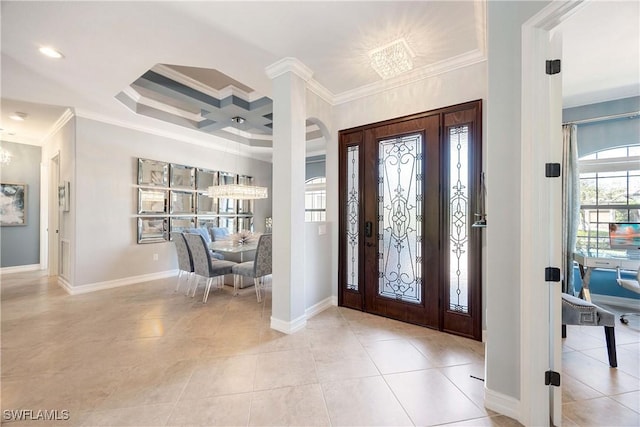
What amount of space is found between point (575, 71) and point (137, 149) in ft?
21.7

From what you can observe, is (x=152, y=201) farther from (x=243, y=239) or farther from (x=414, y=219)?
(x=414, y=219)

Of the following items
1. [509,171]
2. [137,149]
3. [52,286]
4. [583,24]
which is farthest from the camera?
[137,149]

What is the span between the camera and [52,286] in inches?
171

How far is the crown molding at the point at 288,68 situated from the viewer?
2.69 m

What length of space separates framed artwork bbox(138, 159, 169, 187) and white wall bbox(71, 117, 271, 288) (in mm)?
115

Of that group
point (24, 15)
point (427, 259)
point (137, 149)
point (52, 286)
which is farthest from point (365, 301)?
point (52, 286)

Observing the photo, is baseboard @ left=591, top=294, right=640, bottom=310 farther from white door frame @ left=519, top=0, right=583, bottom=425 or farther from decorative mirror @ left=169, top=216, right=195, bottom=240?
decorative mirror @ left=169, top=216, right=195, bottom=240

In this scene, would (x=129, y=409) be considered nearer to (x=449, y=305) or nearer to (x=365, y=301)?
(x=365, y=301)

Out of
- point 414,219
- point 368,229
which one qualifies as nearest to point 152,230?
point 368,229

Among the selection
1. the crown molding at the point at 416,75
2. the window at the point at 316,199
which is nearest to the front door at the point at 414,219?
the crown molding at the point at 416,75

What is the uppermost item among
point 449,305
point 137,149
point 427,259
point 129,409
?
point 137,149

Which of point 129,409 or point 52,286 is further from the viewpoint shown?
point 52,286

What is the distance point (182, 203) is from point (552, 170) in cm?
576

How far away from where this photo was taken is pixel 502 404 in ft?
5.31
